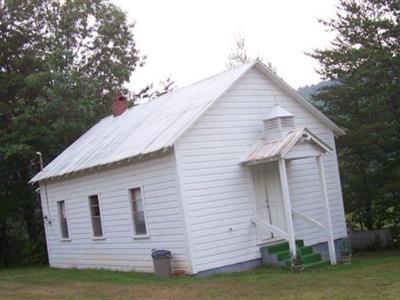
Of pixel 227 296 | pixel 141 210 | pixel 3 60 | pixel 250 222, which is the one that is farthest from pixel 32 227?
pixel 227 296

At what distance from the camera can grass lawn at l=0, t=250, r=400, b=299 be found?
1246 centimetres

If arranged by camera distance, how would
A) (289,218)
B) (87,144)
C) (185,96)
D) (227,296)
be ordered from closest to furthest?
1. (227,296)
2. (289,218)
3. (185,96)
4. (87,144)

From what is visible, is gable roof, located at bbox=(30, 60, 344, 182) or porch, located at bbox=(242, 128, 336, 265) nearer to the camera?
porch, located at bbox=(242, 128, 336, 265)

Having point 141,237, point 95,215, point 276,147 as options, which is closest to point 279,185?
point 276,147

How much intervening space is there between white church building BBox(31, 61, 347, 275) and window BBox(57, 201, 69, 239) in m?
1.55

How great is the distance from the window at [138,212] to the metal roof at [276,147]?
3.28 meters

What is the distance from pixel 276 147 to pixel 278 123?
3.43 feet

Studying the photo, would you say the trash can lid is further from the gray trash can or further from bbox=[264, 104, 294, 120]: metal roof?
bbox=[264, 104, 294, 120]: metal roof

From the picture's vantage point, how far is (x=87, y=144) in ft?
76.8

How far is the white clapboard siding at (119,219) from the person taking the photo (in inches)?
677

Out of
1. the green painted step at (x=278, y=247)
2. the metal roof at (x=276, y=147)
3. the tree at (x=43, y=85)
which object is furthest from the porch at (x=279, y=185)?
the tree at (x=43, y=85)

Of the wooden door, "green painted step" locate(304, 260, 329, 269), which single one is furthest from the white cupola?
"green painted step" locate(304, 260, 329, 269)

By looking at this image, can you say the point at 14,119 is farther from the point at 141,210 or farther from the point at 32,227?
the point at 141,210

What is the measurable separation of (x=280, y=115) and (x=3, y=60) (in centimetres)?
1772
